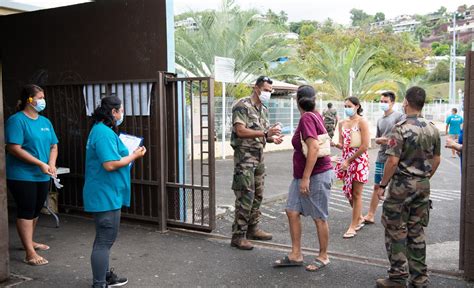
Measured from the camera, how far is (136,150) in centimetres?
404

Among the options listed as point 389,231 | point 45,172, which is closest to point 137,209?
point 45,172

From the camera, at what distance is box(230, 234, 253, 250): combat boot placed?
5.24 meters

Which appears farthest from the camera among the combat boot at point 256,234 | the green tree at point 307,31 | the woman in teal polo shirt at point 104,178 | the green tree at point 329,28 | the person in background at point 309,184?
the green tree at point 307,31

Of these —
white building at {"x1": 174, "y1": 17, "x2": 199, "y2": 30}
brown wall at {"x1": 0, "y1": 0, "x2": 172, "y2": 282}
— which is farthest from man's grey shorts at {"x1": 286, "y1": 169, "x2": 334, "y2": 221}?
white building at {"x1": 174, "y1": 17, "x2": 199, "y2": 30}

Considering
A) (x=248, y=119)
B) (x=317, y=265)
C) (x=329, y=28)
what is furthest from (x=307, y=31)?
(x=317, y=265)

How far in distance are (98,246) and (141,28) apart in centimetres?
321

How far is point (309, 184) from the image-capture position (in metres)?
4.53

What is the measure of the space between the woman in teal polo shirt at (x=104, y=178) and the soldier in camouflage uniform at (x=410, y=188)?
7.35 ft

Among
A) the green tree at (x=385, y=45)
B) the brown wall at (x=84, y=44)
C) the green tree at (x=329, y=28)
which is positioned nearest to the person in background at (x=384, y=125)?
the brown wall at (x=84, y=44)

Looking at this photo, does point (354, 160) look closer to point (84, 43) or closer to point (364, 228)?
point (364, 228)

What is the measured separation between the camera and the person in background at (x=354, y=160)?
5.76 m

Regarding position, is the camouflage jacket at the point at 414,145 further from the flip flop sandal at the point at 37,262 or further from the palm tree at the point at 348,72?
the palm tree at the point at 348,72

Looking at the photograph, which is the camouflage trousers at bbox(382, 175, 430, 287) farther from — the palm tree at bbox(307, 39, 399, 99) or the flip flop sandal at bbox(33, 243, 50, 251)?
the palm tree at bbox(307, 39, 399, 99)

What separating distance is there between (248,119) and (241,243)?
142 cm
